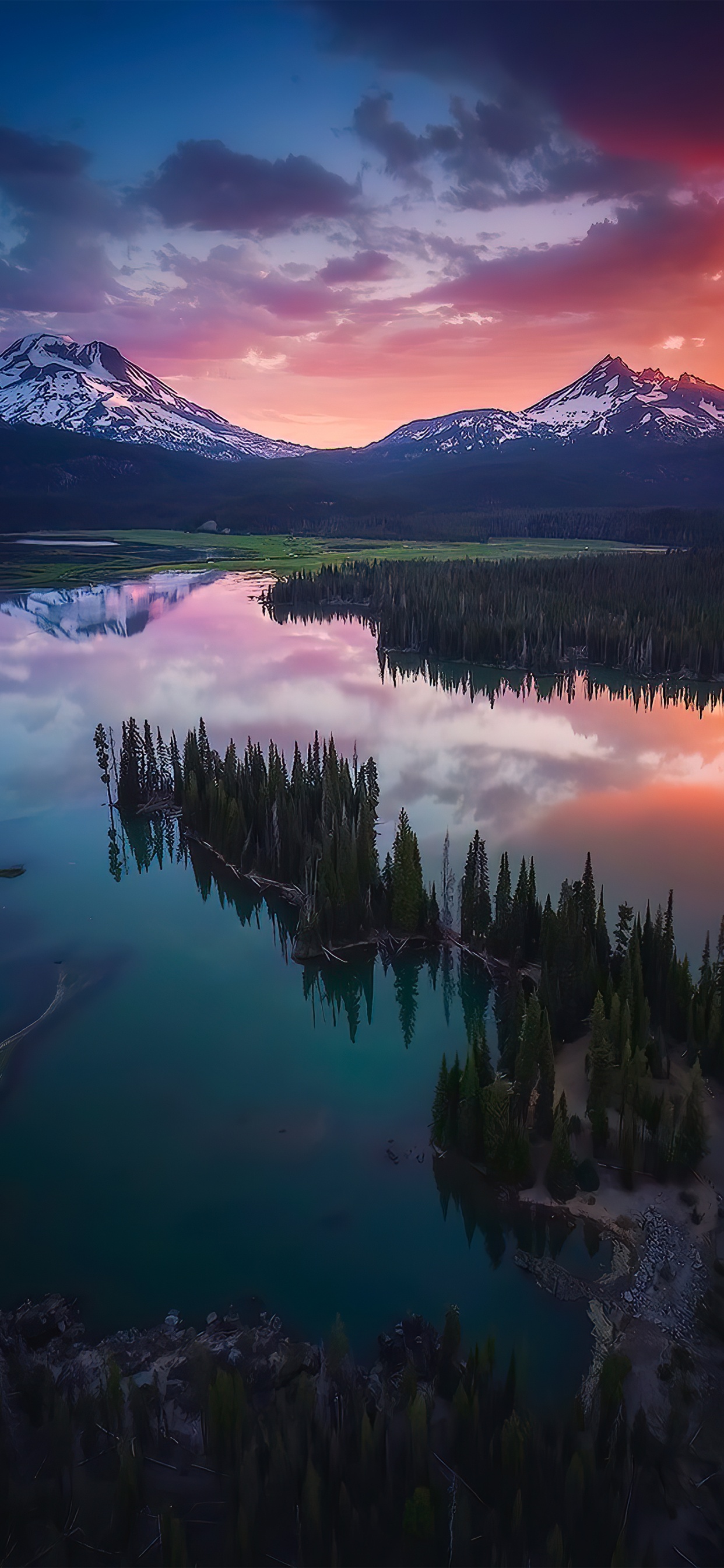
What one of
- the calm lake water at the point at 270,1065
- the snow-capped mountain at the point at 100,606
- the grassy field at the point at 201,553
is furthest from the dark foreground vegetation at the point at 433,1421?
the grassy field at the point at 201,553

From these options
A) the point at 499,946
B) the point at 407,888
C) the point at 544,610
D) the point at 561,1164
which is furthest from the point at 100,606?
the point at 561,1164

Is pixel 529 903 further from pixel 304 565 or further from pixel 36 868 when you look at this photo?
pixel 304 565

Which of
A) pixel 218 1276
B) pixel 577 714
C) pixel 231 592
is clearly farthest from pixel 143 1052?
pixel 231 592

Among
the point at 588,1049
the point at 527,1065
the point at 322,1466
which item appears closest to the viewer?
the point at 322,1466

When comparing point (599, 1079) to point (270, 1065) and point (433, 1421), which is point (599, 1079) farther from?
point (270, 1065)

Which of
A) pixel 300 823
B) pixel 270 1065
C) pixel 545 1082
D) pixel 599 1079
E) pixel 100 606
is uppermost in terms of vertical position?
pixel 100 606

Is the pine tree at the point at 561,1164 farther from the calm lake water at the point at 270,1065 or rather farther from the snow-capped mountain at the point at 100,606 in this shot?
the snow-capped mountain at the point at 100,606

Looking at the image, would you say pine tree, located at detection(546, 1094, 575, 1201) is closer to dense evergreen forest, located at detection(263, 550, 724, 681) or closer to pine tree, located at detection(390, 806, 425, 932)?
pine tree, located at detection(390, 806, 425, 932)
